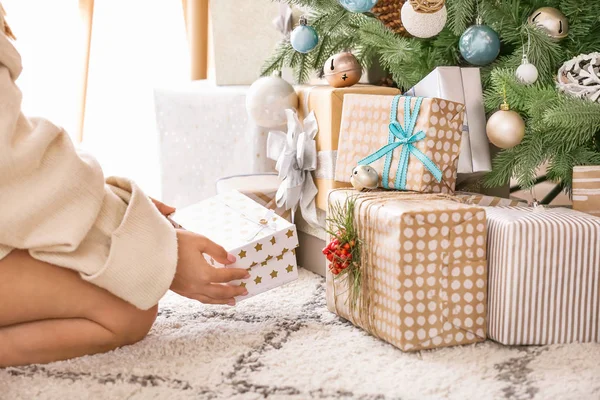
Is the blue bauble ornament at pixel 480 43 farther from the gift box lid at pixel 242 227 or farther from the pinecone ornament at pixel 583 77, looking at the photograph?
the gift box lid at pixel 242 227

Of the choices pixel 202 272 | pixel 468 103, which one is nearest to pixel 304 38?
pixel 468 103

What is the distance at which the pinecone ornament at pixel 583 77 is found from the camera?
117 cm

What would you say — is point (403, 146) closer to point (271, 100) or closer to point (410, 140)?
point (410, 140)

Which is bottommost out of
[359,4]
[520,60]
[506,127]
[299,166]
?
[299,166]

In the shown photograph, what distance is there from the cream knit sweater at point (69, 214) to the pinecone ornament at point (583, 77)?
2.30 feet

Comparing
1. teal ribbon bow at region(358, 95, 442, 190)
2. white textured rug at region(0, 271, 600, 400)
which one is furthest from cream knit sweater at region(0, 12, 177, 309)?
teal ribbon bow at region(358, 95, 442, 190)

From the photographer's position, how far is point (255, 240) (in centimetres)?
122

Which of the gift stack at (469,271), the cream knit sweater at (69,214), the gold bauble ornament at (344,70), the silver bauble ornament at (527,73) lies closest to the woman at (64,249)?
the cream knit sweater at (69,214)

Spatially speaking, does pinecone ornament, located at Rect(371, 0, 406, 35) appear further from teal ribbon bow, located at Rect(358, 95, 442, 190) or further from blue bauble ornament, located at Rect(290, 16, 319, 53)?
teal ribbon bow, located at Rect(358, 95, 442, 190)

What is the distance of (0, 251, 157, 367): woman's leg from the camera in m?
1.02

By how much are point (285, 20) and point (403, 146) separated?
2.02 ft

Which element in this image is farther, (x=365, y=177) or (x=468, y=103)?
(x=468, y=103)

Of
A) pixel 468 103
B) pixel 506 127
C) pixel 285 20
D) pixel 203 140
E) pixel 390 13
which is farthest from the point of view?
pixel 203 140

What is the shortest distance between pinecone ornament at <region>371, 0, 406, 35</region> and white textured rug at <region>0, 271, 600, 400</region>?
642 millimetres
